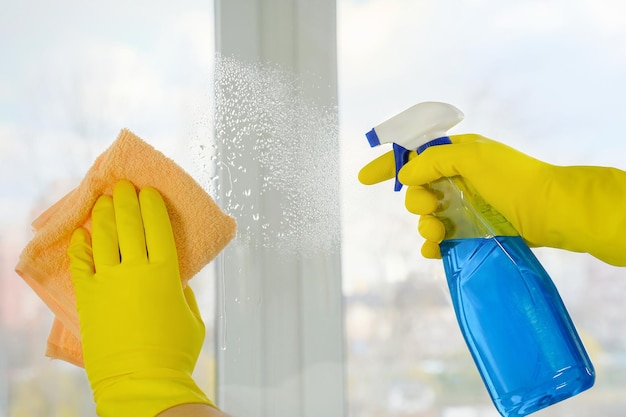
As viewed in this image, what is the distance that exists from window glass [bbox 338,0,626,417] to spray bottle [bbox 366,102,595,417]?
0.28m

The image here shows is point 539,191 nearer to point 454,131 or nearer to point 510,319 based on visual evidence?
point 510,319

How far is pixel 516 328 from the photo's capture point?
79cm

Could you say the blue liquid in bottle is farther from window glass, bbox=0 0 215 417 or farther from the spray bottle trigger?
window glass, bbox=0 0 215 417

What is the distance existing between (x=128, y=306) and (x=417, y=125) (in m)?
0.36

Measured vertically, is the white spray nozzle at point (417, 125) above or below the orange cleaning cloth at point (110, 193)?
above

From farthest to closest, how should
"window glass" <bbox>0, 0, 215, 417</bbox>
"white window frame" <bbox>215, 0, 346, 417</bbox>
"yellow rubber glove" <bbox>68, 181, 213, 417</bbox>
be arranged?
"white window frame" <bbox>215, 0, 346, 417</bbox> < "window glass" <bbox>0, 0, 215, 417</bbox> < "yellow rubber glove" <bbox>68, 181, 213, 417</bbox>

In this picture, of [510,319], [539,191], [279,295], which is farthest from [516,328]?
[279,295]

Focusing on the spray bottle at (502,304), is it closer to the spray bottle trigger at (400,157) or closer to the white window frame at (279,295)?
the spray bottle trigger at (400,157)

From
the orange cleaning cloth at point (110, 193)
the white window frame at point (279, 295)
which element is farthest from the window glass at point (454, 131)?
the orange cleaning cloth at point (110, 193)

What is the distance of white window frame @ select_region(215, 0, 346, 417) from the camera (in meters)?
1.07

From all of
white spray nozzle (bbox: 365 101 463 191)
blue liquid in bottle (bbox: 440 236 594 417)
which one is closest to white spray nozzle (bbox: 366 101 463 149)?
white spray nozzle (bbox: 365 101 463 191)

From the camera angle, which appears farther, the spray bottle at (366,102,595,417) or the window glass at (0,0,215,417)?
the window glass at (0,0,215,417)

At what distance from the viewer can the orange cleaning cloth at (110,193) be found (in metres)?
0.79

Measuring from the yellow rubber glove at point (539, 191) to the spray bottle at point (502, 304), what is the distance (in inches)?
1.0
